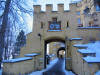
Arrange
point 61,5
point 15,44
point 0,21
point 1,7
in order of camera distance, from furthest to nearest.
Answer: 1. point 15,44
2. point 61,5
3. point 0,21
4. point 1,7

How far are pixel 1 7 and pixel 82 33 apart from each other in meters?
9.24

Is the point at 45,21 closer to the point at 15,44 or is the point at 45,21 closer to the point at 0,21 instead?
the point at 0,21

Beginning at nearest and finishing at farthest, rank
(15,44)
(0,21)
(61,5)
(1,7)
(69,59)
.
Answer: (1,7)
(0,21)
(69,59)
(61,5)
(15,44)

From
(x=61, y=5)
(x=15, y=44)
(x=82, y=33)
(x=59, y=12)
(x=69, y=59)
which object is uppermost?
(x=61, y=5)

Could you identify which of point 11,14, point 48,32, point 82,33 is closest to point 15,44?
point 48,32

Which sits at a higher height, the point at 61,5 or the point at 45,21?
the point at 61,5

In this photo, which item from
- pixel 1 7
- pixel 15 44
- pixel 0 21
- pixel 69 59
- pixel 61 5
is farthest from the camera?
pixel 15 44

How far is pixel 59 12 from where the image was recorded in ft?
44.3

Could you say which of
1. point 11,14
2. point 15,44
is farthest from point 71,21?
point 15,44

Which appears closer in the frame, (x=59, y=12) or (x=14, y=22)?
(x=14, y=22)

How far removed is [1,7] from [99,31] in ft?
34.9

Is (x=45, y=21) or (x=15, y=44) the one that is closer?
(x=45, y=21)

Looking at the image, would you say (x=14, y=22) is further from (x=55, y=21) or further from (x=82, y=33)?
(x=82, y=33)

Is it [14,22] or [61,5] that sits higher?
[61,5]
